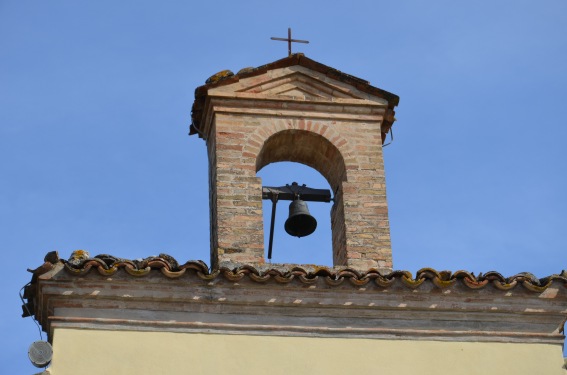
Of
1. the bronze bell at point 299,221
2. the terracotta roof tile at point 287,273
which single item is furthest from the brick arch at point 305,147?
the terracotta roof tile at point 287,273

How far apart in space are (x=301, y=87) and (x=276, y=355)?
3.34 meters

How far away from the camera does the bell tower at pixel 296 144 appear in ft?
49.4

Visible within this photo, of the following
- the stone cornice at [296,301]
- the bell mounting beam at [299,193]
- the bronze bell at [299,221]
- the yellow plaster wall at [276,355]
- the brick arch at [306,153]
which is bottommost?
the yellow plaster wall at [276,355]

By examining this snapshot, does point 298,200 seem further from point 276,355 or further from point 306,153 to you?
point 276,355

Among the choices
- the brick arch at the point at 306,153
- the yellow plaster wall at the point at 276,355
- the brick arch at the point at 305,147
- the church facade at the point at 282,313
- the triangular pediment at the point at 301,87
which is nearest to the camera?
the yellow plaster wall at the point at 276,355

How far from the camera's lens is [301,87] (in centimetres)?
1628

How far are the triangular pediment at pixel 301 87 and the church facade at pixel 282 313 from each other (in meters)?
1.46

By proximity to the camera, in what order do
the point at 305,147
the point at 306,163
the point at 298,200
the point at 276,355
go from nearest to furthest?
1. the point at 276,355
2. the point at 298,200
3. the point at 305,147
4. the point at 306,163

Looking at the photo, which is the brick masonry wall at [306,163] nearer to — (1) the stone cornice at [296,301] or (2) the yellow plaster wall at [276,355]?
(1) the stone cornice at [296,301]

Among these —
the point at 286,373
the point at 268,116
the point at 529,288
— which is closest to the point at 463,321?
the point at 529,288

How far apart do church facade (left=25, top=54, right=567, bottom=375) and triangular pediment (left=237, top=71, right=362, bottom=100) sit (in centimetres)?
146

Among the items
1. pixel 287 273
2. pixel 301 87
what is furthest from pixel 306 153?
pixel 287 273

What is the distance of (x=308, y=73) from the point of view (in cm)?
→ 1633

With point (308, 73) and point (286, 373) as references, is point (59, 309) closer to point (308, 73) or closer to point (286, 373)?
point (286, 373)
